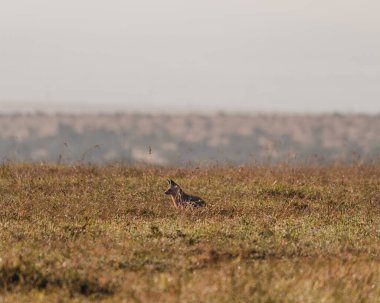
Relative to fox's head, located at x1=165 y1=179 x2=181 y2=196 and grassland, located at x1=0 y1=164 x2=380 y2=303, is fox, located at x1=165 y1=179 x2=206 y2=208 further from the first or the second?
grassland, located at x1=0 y1=164 x2=380 y2=303

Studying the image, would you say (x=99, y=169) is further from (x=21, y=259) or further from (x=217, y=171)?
(x=21, y=259)

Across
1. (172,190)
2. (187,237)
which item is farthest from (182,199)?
(187,237)

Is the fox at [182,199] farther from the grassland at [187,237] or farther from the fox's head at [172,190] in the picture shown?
the grassland at [187,237]

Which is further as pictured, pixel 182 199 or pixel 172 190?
pixel 172 190

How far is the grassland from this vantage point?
31.5 ft

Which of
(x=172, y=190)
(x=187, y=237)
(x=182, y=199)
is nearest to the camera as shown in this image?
(x=187, y=237)

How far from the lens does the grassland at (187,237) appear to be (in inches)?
378

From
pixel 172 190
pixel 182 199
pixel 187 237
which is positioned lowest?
pixel 187 237

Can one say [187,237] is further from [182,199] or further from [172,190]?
[172,190]

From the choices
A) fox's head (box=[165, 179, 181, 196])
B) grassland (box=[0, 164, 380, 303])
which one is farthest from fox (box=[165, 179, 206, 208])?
grassland (box=[0, 164, 380, 303])

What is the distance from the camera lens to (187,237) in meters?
12.5

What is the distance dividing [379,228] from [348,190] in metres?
4.50

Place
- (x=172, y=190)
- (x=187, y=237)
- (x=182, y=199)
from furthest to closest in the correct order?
(x=172, y=190), (x=182, y=199), (x=187, y=237)

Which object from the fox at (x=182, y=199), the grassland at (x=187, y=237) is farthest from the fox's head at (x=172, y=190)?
the grassland at (x=187, y=237)
